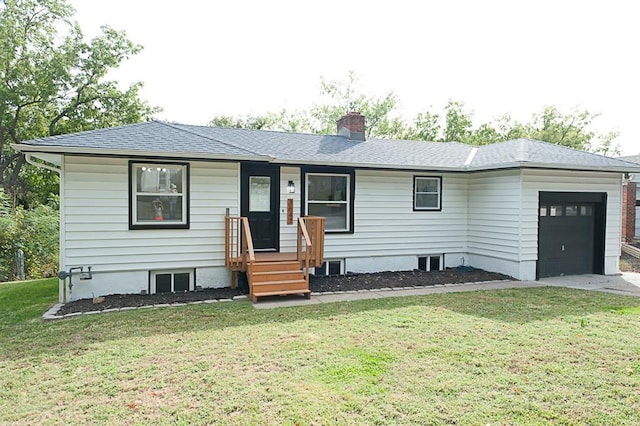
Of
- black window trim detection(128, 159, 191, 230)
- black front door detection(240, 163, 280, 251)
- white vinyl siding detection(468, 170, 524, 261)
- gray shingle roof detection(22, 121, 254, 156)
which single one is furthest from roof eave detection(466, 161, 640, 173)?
black window trim detection(128, 159, 191, 230)

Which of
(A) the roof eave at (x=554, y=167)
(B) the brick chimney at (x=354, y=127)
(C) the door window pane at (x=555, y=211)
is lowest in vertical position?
(C) the door window pane at (x=555, y=211)

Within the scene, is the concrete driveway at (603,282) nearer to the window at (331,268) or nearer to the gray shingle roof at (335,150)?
the gray shingle roof at (335,150)

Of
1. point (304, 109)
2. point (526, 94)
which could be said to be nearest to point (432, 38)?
point (304, 109)

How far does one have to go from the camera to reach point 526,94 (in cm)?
3466

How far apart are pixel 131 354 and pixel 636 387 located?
17.2 feet

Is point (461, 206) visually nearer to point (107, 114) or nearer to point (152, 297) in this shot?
point (152, 297)

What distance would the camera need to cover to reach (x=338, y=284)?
8875 mm

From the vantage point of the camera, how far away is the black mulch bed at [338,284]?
23.4ft

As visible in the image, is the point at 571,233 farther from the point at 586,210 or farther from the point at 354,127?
the point at 354,127

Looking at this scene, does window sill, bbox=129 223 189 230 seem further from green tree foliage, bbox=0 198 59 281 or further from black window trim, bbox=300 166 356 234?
green tree foliage, bbox=0 198 59 281

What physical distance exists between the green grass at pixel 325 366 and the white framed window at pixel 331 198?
330cm

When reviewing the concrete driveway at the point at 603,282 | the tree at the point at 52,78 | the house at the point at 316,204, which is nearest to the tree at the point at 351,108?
the tree at the point at 52,78

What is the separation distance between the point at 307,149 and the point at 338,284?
3454mm

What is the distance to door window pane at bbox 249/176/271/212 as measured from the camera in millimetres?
9031
